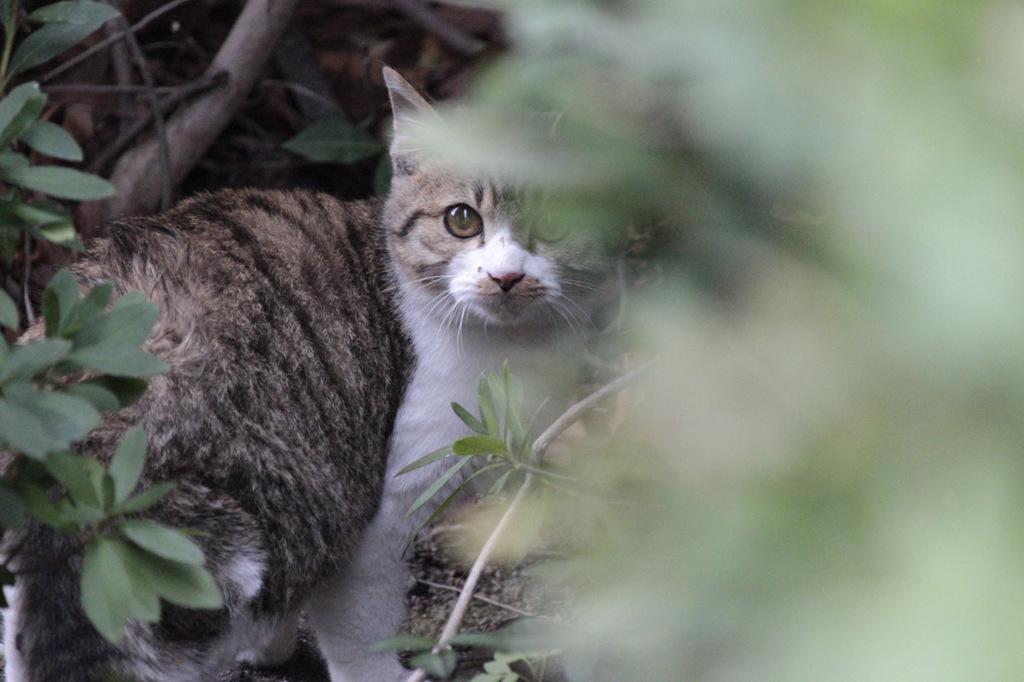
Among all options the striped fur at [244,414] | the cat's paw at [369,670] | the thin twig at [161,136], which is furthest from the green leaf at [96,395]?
the thin twig at [161,136]

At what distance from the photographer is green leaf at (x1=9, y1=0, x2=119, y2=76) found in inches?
50.8

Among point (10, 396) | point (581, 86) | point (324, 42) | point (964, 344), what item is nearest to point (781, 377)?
point (964, 344)

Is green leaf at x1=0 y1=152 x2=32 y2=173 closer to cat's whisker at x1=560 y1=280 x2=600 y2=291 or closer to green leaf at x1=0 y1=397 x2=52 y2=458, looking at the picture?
green leaf at x1=0 y1=397 x2=52 y2=458

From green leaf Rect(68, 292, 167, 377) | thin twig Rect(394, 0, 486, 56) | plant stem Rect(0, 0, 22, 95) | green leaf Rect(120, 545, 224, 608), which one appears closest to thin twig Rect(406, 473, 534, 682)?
green leaf Rect(120, 545, 224, 608)

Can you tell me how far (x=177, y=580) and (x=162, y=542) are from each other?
2.4 inches

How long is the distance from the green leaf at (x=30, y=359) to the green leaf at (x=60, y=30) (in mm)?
565

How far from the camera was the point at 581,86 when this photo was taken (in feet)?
1.91

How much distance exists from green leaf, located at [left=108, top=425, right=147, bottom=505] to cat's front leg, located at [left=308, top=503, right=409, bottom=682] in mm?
1238

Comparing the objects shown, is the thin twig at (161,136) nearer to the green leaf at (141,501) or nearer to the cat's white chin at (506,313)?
the cat's white chin at (506,313)

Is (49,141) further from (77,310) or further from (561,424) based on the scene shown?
(561,424)

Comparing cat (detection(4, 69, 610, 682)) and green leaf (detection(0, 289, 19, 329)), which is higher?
green leaf (detection(0, 289, 19, 329))

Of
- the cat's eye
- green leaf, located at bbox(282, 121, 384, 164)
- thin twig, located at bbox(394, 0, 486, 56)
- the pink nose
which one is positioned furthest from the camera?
thin twig, located at bbox(394, 0, 486, 56)

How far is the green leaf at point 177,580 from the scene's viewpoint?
0.98m

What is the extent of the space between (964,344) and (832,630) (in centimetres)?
13
